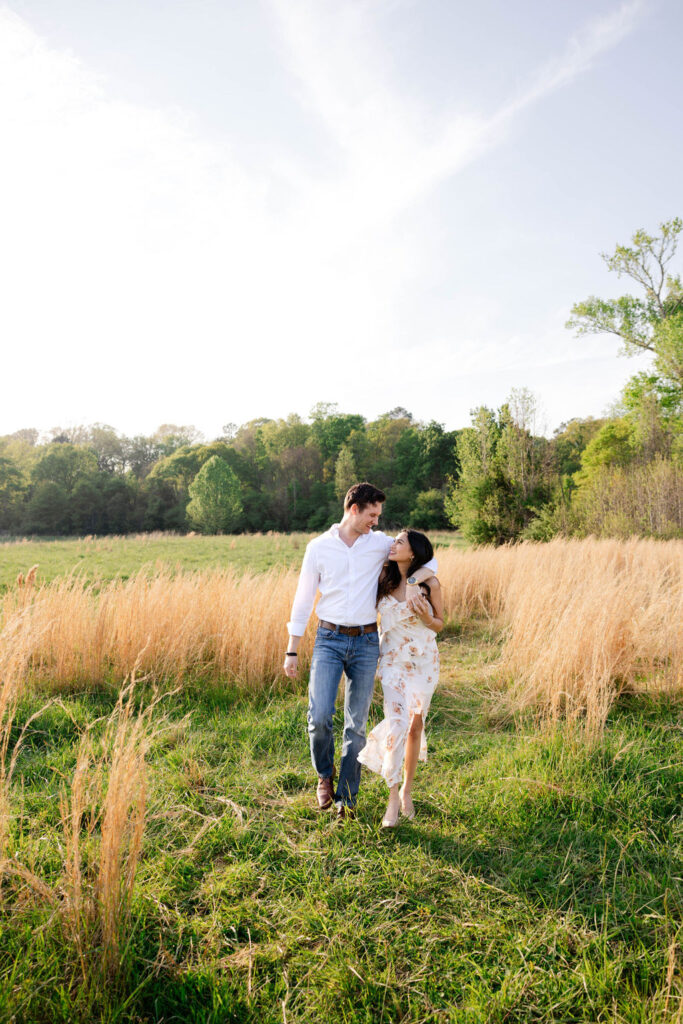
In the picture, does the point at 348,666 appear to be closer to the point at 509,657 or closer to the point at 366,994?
the point at 366,994

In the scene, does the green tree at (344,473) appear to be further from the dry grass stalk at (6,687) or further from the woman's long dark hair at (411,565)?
the dry grass stalk at (6,687)

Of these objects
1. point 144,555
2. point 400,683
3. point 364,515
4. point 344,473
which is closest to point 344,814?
point 400,683

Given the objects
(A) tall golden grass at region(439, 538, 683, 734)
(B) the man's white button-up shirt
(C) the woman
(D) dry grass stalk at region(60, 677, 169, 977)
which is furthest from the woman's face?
(A) tall golden grass at region(439, 538, 683, 734)

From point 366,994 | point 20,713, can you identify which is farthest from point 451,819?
point 20,713

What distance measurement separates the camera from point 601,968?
2.12 m

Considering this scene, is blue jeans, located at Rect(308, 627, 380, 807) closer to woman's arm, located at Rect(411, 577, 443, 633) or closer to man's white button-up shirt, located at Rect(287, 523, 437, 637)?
man's white button-up shirt, located at Rect(287, 523, 437, 637)

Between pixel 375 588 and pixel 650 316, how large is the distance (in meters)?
27.2

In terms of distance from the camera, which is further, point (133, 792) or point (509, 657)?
point (509, 657)

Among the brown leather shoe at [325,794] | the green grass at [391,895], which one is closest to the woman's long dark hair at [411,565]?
the brown leather shoe at [325,794]

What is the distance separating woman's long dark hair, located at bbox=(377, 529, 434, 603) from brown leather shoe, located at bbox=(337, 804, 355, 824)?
1250 millimetres

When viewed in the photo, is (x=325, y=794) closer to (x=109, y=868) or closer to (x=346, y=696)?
(x=346, y=696)

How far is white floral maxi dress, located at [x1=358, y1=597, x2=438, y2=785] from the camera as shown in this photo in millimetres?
3094

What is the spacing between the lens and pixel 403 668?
10.6 ft

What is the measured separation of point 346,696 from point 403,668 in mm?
384
